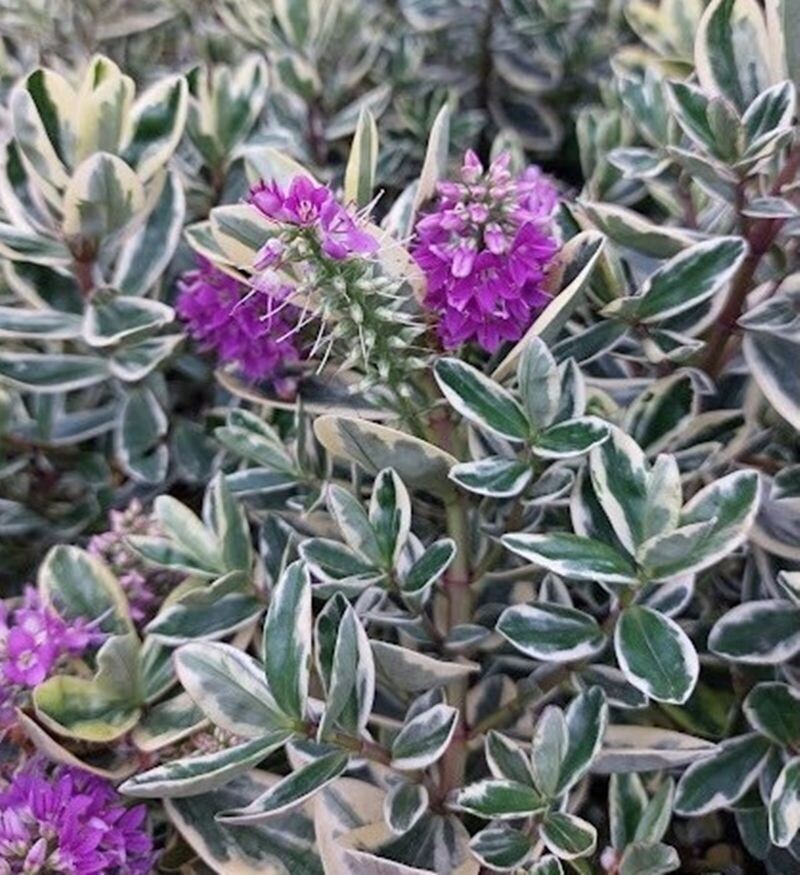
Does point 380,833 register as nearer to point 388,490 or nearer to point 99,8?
point 388,490

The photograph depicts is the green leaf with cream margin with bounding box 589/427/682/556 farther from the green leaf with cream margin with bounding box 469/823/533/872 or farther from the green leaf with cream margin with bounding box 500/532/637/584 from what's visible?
the green leaf with cream margin with bounding box 469/823/533/872

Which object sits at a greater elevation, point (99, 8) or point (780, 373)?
point (99, 8)

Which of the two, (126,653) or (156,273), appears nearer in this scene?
(126,653)

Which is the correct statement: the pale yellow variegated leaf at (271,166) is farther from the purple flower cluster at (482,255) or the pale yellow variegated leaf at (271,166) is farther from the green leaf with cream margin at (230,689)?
the green leaf with cream margin at (230,689)

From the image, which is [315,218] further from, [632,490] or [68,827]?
[68,827]

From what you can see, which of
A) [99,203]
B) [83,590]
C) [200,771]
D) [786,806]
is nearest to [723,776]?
[786,806]

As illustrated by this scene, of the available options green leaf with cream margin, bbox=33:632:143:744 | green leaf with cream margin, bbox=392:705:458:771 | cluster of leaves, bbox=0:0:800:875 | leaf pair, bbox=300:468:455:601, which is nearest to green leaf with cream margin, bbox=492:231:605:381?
cluster of leaves, bbox=0:0:800:875

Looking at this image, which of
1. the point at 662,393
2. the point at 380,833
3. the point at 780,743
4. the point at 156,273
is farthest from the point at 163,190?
the point at 780,743
